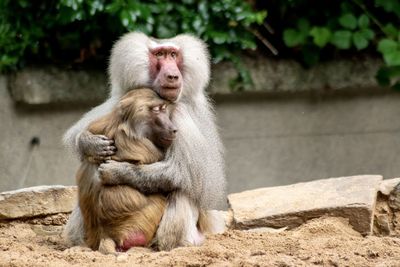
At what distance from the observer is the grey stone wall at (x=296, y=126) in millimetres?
9266

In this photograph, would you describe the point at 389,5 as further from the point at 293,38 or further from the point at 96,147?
the point at 96,147

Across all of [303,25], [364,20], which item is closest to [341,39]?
[364,20]

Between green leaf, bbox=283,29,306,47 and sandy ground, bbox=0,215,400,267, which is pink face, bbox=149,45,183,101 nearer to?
sandy ground, bbox=0,215,400,267

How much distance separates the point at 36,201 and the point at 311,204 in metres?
2.04

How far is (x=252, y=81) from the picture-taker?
923 cm

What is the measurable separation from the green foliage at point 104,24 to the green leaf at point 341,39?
2.37ft

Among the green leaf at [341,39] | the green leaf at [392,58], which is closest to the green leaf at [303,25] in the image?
Answer: the green leaf at [341,39]

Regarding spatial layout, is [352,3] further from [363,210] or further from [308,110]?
[363,210]

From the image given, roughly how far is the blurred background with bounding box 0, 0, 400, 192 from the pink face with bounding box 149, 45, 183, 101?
267 centimetres

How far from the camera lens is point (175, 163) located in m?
5.86

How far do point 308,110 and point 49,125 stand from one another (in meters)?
2.56

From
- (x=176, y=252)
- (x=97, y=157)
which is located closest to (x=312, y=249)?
(x=176, y=252)

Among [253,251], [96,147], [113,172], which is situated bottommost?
[253,251]

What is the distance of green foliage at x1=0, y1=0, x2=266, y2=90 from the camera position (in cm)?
884
